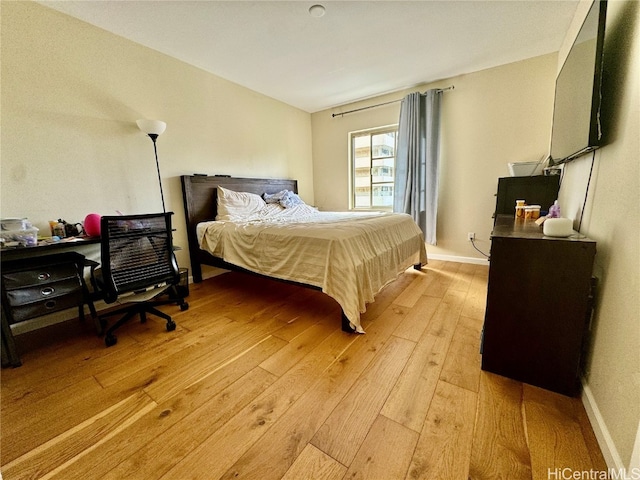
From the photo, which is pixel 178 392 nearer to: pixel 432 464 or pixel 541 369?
pixel 432 464

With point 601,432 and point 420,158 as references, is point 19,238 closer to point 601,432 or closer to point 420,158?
point 601,432

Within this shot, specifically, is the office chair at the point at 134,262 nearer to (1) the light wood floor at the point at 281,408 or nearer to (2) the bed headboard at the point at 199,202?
(1) the light wood floor at the point at 281,408

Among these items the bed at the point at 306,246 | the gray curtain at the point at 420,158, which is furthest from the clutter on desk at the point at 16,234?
the gray curtain at the point at 420,158

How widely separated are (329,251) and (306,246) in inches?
9.1

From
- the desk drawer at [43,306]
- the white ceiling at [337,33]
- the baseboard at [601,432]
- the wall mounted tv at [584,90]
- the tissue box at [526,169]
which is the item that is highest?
the white ceiling at [337,33]

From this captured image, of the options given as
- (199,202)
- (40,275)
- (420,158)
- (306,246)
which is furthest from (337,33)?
(40,275)

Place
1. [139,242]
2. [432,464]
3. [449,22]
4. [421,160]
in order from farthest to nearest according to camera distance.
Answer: [421,160], [449,22], [139,242], [432,464]

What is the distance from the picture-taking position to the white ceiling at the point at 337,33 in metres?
2.06

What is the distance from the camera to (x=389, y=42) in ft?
8.35

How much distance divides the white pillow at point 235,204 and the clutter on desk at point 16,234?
1571 mm

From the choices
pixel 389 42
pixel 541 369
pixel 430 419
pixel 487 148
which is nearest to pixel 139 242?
pixel 430 419

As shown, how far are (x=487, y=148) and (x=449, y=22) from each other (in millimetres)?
1661

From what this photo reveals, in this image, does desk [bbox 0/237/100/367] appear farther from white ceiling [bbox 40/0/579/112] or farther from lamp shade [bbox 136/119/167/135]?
white ceiling [bbox 40/0/579/112]

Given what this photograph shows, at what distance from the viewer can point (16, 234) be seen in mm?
1719
